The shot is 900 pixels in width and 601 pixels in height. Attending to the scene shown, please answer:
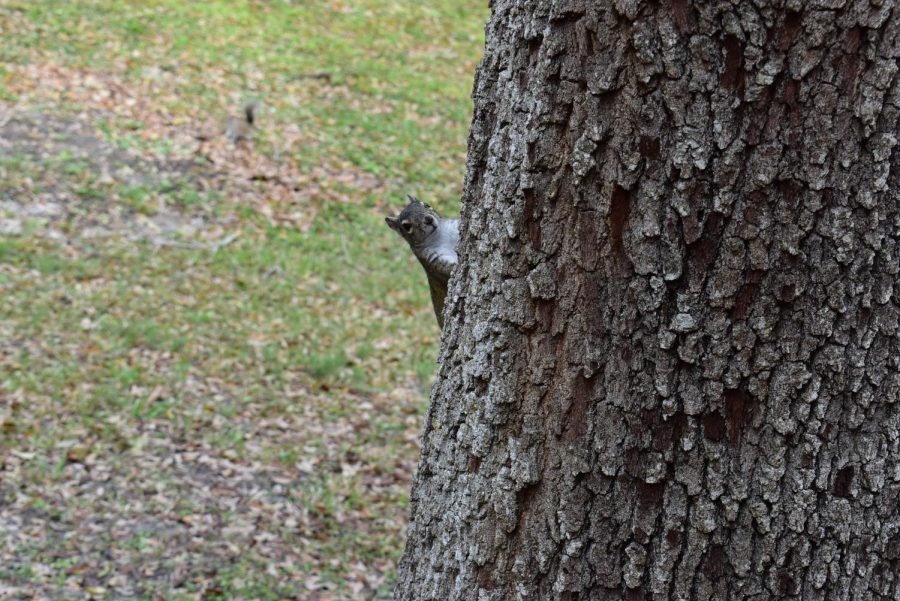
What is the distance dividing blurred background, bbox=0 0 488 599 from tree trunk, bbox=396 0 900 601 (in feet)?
10.5

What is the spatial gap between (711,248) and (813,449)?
1.19 ft

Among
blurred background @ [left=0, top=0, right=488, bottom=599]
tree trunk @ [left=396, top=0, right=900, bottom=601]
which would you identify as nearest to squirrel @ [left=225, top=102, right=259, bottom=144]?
blurred background @ [left=0, top=0, right=488, bottom=599]

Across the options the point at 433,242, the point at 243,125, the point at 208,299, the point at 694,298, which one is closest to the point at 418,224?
the point at 433,242

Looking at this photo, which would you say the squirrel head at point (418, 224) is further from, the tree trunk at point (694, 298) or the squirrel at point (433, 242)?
the tree trunk at point (694, 298)

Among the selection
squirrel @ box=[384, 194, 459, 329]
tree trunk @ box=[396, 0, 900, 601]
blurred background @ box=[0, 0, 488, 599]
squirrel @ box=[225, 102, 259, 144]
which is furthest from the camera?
squirrel @ box=[225, 102, 259, 144]

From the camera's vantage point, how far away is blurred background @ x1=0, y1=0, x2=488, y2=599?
184 inches

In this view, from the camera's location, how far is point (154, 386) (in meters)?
5.90

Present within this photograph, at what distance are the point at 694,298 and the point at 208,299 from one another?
6.20 metres

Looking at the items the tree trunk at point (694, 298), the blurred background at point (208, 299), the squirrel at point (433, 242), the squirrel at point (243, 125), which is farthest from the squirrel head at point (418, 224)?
the squirrel at point (243, 125)

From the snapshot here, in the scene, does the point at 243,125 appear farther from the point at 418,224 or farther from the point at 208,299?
the point at 418,224

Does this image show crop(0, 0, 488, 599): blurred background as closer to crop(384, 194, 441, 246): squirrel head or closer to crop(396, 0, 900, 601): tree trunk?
crop(384, 194, 441, 246): squirrel head

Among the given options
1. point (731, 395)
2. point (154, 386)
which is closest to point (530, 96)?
point (731, 395)

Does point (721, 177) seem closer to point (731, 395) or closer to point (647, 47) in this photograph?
point (647, 47)

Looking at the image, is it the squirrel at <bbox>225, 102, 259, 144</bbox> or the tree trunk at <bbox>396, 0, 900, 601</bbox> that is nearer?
the tree trunk at <bbox>396, 0, 900, 601</bbox>
